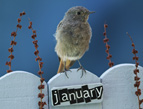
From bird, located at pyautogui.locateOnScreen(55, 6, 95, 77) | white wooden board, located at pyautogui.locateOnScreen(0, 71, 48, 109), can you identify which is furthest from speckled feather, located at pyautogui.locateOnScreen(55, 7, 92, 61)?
white wooden board, located at pyautogui.locateOnScreen(0, 71, 48, 109)

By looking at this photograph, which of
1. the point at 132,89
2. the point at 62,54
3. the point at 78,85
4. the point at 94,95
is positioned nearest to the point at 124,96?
the point at 132,89

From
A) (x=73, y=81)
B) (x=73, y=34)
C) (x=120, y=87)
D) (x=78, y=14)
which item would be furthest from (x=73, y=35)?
(x=120, y=87)

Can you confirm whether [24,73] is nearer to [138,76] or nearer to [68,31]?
[68,31]

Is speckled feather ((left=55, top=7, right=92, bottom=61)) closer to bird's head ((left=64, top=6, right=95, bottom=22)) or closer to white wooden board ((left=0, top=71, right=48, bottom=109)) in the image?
bird's head ((left=64, top=6, right=95, bottom=22))

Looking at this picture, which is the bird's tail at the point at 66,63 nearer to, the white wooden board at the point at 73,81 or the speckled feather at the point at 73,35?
the speckled feather at the point at 73,35

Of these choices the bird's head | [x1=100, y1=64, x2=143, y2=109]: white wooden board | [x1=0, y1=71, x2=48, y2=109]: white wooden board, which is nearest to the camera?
[x1=0, y1=71, x2=48, y2=109]: white wooden board

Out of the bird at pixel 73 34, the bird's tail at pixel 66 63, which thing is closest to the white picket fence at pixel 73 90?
the bird at pixel 73 34
